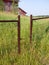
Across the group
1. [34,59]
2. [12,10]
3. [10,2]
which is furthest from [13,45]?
[10,2]

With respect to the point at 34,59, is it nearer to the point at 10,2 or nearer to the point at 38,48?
the point at 38,48

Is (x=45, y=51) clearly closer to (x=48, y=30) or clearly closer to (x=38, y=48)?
(x=38, y=48)

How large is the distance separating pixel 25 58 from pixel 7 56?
54 cm

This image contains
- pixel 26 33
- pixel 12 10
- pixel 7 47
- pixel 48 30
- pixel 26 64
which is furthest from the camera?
pixel 12 10

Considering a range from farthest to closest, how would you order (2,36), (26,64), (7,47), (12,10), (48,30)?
(12,10) → (48,30) → (2,36) → (7,47) → (26,64)

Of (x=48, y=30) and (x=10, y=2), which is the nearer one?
(x=48, y=30)

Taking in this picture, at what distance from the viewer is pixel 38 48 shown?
8.23 m

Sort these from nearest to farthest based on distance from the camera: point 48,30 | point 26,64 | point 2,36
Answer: point 26,64 < point 2,36 < point 48,30


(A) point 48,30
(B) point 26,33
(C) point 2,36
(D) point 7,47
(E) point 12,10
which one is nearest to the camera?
(D) point 7,47

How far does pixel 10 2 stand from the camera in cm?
3716

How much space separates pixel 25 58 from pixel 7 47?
3.65 feet

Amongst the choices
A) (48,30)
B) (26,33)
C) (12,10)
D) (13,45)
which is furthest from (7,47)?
(12,10)

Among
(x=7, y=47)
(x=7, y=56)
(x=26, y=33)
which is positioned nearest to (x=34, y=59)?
(x=7, y=56)

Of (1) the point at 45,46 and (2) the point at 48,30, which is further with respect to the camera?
(2) the point at 48,30
